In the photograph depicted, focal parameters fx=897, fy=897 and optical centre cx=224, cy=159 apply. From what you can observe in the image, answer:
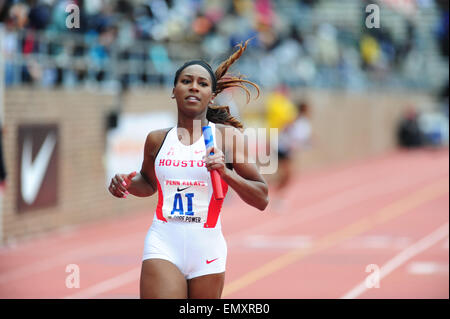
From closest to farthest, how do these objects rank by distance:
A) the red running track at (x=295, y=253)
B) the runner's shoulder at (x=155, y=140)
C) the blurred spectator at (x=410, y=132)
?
1. the runner's shoulder at (x=155, y=140)
2. the red running track at (x=295, y=253)
3. the blurred spectator at (x=410, y=132)

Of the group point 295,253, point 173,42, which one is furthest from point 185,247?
point 173,42

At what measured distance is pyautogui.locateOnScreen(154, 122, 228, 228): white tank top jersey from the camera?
504 cm

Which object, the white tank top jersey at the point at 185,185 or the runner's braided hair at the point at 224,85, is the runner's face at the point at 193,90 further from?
the runner's braided hair at the point at 224,85

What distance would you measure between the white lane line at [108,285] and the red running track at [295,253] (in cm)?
1

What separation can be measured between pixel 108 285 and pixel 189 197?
5.05m

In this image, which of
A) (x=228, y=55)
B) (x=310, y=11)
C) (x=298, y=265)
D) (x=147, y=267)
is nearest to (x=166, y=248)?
(x=147, y=267)

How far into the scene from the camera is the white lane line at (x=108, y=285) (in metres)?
9.28

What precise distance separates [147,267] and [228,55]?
1452 millimetres

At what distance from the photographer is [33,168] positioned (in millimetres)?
13258

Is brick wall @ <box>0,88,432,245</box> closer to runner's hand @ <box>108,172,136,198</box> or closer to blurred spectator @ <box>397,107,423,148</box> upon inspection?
runner's hand @ <box>108,172,136,198</box>

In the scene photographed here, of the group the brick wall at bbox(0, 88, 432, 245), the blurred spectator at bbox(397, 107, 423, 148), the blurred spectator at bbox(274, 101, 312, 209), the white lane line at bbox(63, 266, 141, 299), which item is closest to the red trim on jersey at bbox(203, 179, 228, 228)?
the brick wall at bbox(0, 88, 432, 245)

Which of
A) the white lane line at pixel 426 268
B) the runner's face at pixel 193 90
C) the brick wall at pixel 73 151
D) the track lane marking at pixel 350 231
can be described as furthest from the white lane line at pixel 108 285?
the runner's face at pixel 193 90

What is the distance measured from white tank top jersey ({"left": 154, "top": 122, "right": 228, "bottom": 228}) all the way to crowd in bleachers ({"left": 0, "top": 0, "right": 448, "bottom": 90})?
92 cm

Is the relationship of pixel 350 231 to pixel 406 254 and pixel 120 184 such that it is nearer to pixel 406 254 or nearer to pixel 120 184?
pixel 406 254
